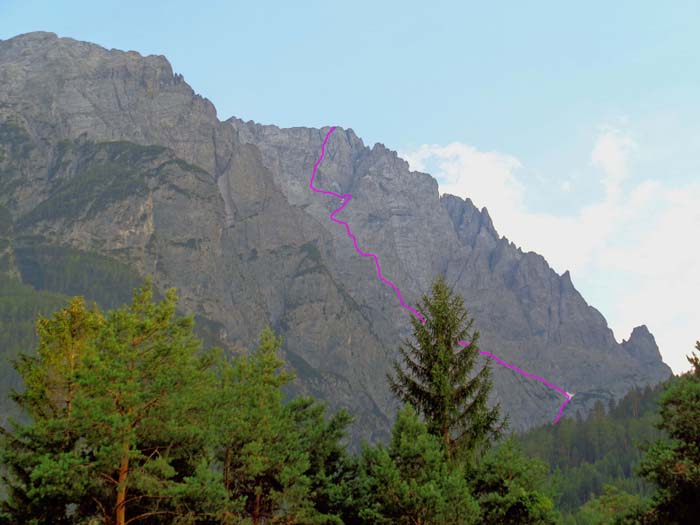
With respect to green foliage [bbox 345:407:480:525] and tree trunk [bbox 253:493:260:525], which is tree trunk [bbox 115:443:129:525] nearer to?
tree trunk [bbox 253:493:260:525]

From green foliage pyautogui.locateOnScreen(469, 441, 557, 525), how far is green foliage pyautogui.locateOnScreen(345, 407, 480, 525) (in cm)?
154

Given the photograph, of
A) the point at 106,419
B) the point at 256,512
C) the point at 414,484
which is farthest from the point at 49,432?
the point at 414,484

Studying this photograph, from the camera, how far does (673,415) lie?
31.3 meters

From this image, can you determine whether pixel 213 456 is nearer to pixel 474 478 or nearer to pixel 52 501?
pixel 52 501

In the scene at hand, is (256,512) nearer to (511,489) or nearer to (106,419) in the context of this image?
(106,419)

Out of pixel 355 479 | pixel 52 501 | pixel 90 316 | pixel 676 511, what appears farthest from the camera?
pixel 355 479

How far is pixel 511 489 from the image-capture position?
32.5m

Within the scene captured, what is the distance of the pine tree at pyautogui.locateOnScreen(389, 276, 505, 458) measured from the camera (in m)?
35.6

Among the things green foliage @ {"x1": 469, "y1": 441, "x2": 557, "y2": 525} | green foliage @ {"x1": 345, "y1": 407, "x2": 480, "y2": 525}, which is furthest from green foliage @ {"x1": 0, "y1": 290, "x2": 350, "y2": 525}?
green foliage @ {"x1": 469, "y1": 441, "x2": 557, "y2": 525}

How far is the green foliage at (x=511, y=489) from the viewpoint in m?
32.4

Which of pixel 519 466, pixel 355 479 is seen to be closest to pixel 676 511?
pixel 519 466

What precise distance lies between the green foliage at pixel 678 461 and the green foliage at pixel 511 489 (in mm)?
4799

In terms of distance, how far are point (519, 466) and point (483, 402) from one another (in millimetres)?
4099

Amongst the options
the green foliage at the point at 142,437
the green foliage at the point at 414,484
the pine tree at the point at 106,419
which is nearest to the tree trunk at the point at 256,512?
the green foliage at the point at 142,437
